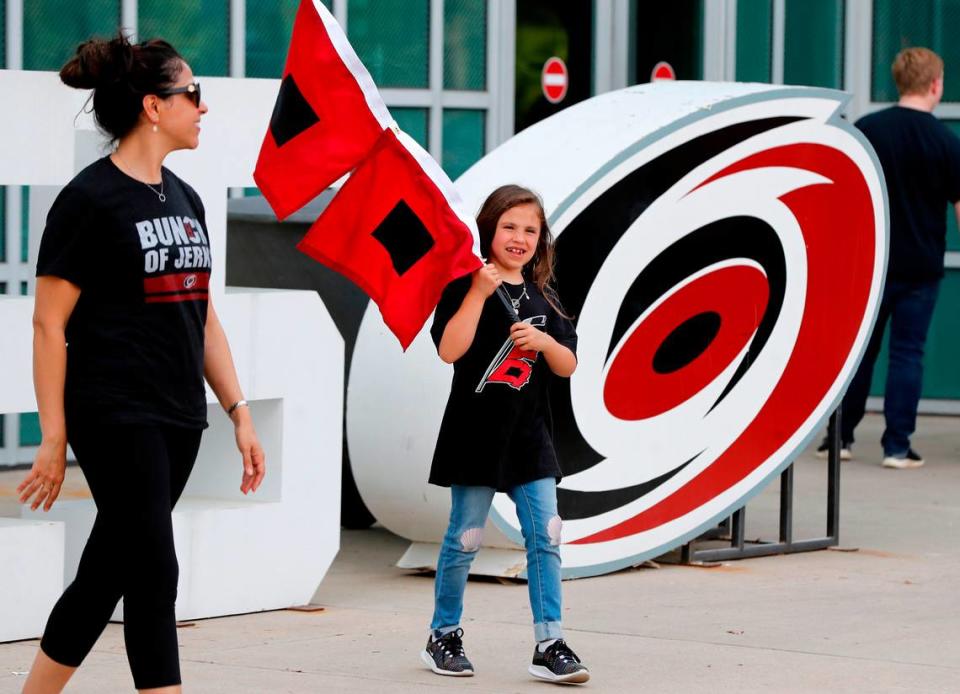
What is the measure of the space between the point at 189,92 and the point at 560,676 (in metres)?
1.97

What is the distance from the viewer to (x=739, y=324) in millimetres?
7582

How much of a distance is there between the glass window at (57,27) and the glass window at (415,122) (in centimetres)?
207

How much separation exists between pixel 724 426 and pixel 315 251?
254cm

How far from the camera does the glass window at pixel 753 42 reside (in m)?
13.0

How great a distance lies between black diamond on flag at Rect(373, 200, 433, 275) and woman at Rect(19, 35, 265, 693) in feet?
3.42

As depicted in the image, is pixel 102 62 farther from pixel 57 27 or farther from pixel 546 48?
pixel 546 48

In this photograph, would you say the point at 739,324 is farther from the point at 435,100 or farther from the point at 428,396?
the point at 435,100

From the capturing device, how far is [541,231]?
5719 millimetres

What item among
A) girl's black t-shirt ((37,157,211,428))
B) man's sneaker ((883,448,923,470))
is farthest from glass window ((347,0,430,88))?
girl's black t-shirt ((37,157,211,428))

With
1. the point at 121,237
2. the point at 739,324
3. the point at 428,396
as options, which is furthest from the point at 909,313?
the point at 121,237

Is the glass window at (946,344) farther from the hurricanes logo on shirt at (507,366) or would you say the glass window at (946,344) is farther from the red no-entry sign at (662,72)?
the hurricanes logo on shirt at (507,366)

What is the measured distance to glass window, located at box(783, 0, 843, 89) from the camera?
12836 millimetres

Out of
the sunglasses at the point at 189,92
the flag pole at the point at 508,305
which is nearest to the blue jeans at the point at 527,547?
the flag pole at the point at 508,305

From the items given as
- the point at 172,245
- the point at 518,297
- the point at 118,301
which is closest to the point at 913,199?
the point at 518,297
